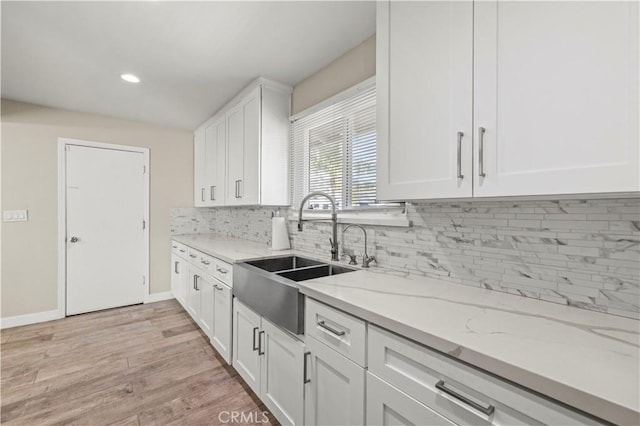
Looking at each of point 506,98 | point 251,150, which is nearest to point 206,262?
point 251,150

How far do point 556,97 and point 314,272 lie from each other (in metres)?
1.47

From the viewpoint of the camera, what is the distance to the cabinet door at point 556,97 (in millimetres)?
729

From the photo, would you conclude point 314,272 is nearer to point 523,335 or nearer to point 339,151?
point 339,151

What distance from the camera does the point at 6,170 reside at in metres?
2.95

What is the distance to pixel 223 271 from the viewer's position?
7.15ft

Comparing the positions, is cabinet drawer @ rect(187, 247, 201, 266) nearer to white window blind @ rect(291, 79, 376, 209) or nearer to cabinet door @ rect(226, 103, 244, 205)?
cabinet door @ rect(226, 103, 244, 205)

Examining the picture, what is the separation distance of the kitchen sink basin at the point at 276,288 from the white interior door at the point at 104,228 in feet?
8.22

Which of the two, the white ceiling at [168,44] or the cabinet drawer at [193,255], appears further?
the cabinet drawer at [193,255]

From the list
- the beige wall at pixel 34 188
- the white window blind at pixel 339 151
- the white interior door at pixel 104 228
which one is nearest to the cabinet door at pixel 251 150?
the white window blind at pixel 339 151

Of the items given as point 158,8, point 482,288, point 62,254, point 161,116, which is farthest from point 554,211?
point 62,254

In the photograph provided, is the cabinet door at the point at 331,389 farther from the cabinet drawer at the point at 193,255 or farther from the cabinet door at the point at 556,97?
the cabinet drawer at the point at 193,255

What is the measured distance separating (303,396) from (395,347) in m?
0.67

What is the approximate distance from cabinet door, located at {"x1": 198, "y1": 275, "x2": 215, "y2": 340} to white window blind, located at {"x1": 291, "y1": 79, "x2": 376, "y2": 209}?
3.42ft

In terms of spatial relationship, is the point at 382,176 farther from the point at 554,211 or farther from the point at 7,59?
the point at 7,59
